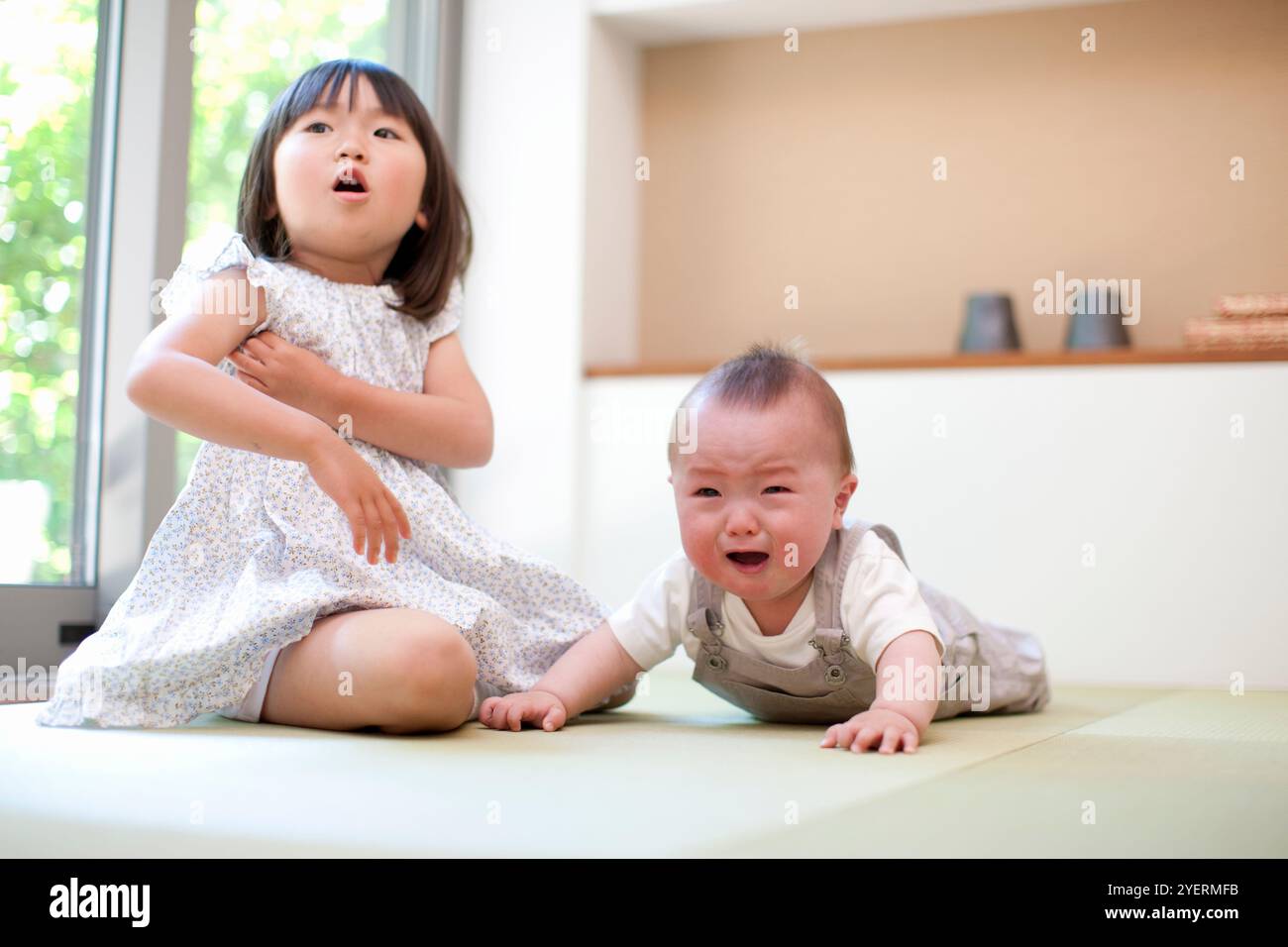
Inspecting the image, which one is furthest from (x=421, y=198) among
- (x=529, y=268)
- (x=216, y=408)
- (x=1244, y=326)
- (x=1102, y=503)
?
(x=1244, y=326)

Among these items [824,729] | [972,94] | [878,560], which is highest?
[972,94]

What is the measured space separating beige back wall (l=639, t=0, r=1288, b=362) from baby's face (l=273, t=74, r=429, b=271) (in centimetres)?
144

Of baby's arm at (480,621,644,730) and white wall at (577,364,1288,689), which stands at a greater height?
white wall at (577,364,1288,689)

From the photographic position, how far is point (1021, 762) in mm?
1050

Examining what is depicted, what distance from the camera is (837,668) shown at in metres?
1.26

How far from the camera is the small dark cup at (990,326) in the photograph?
8.40 ft

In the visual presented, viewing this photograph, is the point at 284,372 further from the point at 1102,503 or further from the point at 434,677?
the point at 1102,503

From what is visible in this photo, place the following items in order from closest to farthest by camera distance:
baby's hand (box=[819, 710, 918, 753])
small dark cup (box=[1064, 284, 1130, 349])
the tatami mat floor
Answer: the tatami mat floor → baby's hand (box=[819, 710, 918, 753]) → small dark cup (box=[1064, 284, 1130, 349])

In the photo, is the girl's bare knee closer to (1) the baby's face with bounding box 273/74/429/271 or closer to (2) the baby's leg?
(2) the baby's leg

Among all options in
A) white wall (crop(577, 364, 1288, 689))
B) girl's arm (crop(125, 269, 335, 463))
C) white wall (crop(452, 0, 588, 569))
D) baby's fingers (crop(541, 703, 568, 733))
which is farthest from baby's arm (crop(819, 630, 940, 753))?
white wall (crop(452, 0, 588, 569))

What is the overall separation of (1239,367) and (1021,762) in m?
1.40

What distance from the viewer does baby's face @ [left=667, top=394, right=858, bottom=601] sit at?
3.85ft
